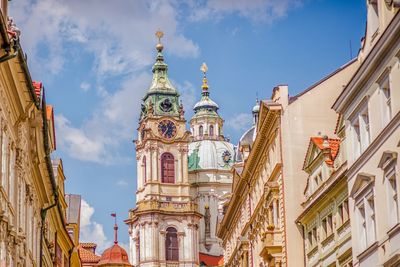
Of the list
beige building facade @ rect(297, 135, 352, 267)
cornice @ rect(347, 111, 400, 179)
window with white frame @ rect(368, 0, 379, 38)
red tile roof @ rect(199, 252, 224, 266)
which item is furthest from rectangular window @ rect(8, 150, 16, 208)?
red tile roof @ rect(199, 252, 224, 266)

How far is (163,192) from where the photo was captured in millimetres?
166750

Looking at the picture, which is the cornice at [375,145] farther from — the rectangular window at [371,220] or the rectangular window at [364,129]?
the rectangular window at [371,220]

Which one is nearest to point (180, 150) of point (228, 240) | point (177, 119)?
point (177, 119)

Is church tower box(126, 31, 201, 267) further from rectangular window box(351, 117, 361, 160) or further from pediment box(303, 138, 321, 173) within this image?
rectangular window box(351, 117, 361, 160)

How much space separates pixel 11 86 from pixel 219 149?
154157 millimetres

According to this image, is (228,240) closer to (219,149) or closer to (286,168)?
(286,168)

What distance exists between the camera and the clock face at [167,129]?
169 meters

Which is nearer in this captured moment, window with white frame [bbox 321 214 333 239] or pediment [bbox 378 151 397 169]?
pediment [bbox 378 151 397 169]

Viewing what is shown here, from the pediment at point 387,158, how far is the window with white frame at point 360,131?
8.36ft

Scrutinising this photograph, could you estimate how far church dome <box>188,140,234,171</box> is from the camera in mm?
Answer: 183500

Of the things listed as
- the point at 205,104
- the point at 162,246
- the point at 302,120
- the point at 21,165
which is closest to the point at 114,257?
the point at 162,246

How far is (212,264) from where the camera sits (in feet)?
559

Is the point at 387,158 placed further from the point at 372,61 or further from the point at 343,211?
the point at 343,211

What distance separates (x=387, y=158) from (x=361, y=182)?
322 centimetres
